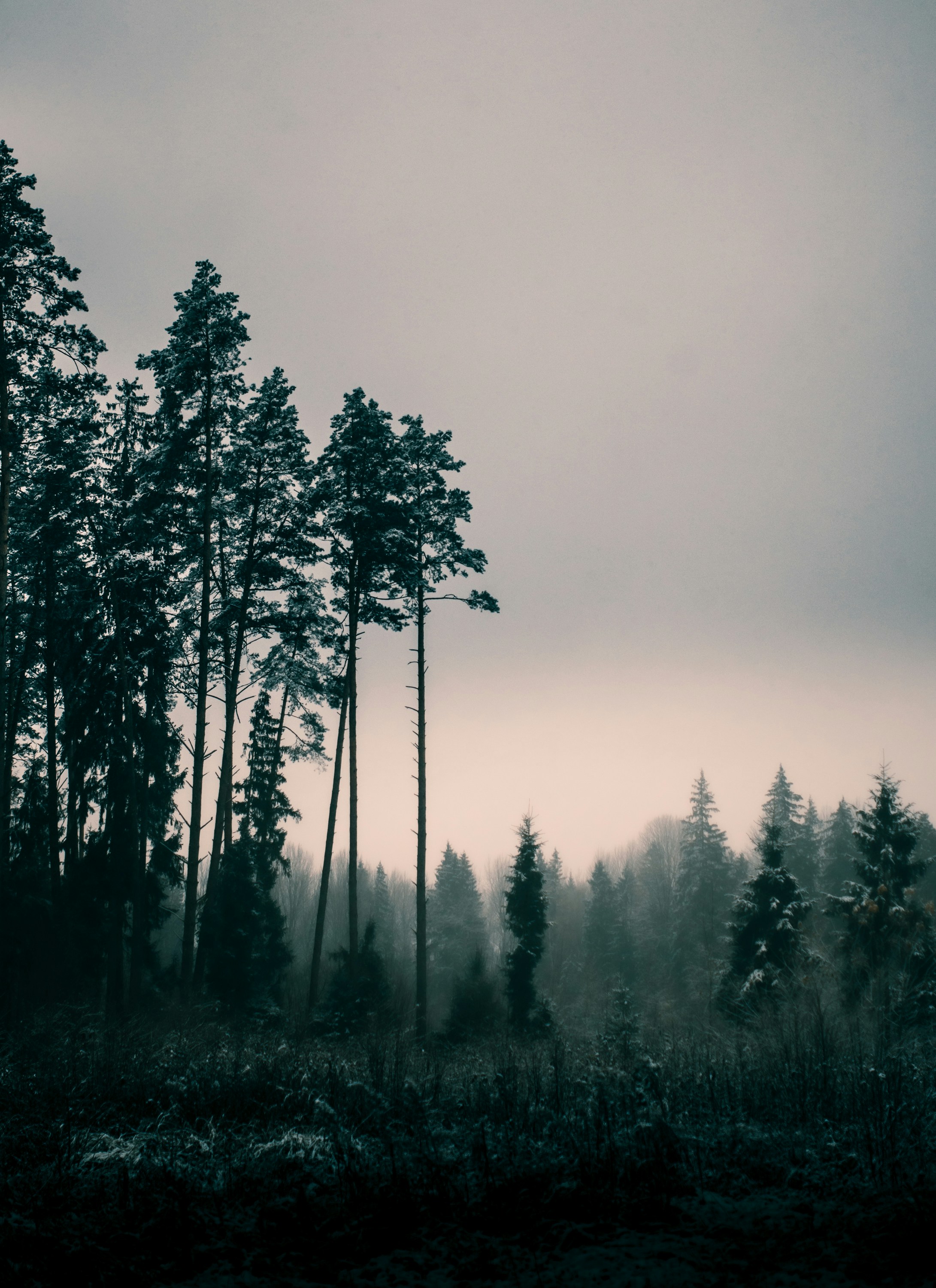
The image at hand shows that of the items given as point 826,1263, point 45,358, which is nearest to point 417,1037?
point 826,1263

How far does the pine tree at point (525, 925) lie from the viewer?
110 ft

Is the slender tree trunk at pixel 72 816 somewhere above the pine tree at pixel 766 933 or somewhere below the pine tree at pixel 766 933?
above

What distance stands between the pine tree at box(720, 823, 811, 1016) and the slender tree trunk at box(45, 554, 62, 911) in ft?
84.9

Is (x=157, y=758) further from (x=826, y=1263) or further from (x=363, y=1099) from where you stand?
(x=826, y=1263)

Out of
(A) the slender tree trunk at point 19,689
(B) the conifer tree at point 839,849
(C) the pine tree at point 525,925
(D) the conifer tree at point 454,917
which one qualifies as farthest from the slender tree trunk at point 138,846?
(B) the conifer tree at point 839,849

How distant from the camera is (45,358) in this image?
1802 centimetres

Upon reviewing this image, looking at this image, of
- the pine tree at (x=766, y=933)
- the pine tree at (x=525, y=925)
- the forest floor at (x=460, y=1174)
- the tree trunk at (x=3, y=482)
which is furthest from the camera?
the pine tree at (x=525, y=925)

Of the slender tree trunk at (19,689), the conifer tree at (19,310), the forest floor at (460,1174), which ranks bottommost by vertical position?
the forest floor at (460,1174)

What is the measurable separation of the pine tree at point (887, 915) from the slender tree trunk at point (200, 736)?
21758 millimetres

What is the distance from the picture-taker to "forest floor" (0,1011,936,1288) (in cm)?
636

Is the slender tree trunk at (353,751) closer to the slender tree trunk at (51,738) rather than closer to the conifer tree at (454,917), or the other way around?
the slender tree trunk at (51,738)

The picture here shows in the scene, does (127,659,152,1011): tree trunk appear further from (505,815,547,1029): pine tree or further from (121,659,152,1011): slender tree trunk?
(505,815,547,1029): pine tree

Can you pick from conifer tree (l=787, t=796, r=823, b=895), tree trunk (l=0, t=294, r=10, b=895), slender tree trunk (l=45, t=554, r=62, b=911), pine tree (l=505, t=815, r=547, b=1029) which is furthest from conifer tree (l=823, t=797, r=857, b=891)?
tree trunk (l=0, t=294, r=10, b=895)

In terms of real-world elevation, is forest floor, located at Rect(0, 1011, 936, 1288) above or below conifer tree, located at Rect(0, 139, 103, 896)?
below
